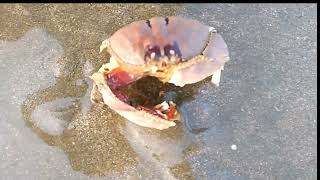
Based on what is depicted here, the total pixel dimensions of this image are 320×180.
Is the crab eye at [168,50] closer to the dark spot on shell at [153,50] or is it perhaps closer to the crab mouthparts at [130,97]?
the dark spot on shell at [153,50]

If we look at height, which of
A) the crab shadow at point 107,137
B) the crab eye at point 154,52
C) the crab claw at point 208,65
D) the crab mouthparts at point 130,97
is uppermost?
the crab eye at point 154,52

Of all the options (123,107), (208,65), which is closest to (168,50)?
(208,65)

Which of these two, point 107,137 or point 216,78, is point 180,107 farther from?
point 107,137

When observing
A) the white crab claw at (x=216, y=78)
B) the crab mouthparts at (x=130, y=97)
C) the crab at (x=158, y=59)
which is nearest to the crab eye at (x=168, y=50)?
the crab at (x=158, y=59)

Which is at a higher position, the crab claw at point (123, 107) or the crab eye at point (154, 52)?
the crab eye at point (154, 52)

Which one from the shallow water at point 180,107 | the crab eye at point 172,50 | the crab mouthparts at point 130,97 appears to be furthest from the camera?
the shallow water at point 180,107

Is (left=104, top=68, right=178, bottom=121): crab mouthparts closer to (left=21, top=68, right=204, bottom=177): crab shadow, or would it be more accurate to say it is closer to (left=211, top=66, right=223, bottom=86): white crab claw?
(left=21, top=68, right=204, bottom=177): crab shadow

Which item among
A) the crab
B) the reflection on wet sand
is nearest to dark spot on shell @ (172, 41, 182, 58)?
the crab
